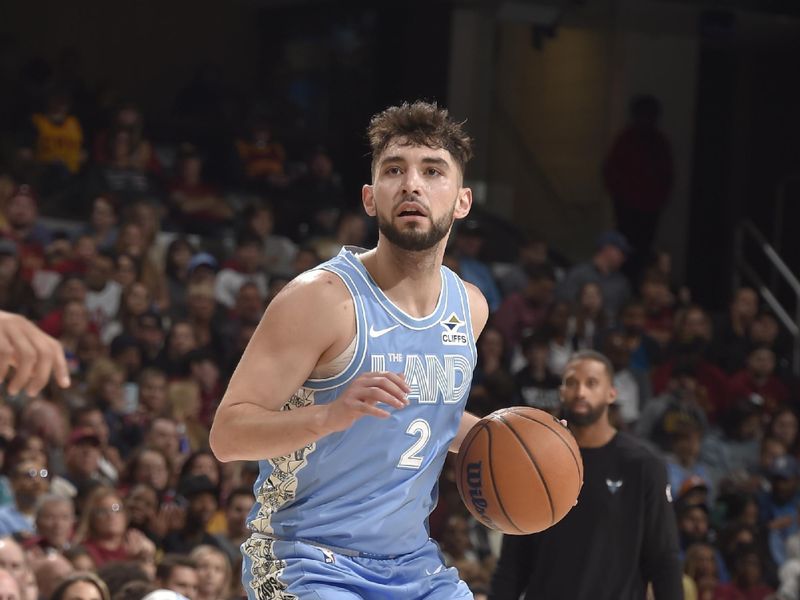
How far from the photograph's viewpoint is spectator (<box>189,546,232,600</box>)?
6.23 metres

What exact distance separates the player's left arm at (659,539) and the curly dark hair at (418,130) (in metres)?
1.74

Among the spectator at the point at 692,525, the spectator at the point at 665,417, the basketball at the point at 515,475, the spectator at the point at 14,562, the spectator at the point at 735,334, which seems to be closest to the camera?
the basketball at the point at 515,475

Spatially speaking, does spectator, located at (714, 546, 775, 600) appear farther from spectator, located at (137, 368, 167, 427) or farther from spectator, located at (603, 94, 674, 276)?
spectator, located at (603, 94, 674, 276)

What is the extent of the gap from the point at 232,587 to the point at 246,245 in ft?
12.0

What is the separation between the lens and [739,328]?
1102 centimetres

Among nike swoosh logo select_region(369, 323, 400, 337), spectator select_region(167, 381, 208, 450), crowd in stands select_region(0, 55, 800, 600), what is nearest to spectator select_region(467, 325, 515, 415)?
crowd in stands select_region(0, 55, 800, 600)

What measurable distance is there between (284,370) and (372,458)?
0.31m

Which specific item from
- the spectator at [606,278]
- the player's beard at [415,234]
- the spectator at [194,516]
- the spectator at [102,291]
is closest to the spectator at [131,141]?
the spectator at [102,291]

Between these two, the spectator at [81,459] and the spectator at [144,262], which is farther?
the spectator at [144,262]

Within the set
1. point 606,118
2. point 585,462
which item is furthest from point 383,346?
point 606,118

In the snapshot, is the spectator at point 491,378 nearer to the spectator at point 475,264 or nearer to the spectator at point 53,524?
the spectator at point 475,264

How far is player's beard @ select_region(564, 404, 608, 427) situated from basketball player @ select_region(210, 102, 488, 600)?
4.59 ft

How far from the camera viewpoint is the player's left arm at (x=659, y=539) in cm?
477

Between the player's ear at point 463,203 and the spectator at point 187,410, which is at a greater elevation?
the player's ear at point 463,203
